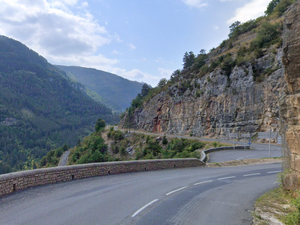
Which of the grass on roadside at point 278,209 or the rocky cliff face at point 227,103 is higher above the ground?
the rocky cliff face at point 227,103

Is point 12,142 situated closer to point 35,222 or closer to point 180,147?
point 180,147

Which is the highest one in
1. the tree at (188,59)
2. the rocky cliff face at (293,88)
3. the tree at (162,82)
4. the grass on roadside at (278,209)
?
the tree at (188,59)

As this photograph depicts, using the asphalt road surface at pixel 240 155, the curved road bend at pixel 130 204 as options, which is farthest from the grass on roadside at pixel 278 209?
the asphalt road surface at pixel 240 155

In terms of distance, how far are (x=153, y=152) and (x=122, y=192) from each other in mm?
40868

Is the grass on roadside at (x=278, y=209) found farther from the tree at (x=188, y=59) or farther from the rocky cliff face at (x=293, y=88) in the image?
the tree at (x=188, y=59)

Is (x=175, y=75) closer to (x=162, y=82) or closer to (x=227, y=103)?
(x=162, y=82)

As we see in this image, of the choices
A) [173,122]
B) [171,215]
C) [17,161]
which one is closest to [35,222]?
[171,215]

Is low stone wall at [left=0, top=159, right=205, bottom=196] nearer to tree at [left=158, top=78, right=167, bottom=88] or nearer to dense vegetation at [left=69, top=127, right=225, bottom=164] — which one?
dense vegetation at [left=69, top=127, right=225, bottom=164]

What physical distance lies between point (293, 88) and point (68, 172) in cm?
1034

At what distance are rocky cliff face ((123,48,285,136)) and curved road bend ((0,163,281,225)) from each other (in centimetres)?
2780

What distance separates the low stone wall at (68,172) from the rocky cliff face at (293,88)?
9.34 meters

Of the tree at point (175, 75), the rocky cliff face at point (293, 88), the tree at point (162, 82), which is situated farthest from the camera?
the tree at point (162, 82)

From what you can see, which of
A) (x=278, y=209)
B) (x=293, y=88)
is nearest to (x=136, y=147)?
(x=278, y=209)

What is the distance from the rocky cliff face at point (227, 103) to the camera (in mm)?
34000
